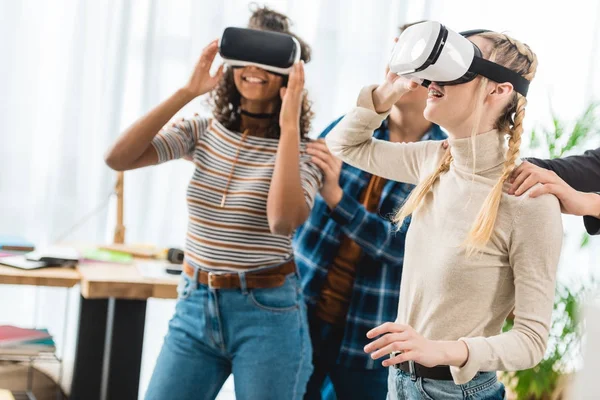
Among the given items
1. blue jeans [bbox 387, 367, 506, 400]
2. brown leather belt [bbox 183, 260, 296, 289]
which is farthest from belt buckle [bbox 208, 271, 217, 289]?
blue jeans [bbox 387, 367, 506, 400]

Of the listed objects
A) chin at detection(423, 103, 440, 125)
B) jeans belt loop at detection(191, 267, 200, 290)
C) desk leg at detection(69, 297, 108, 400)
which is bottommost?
desk leg at detection(69, 297, 108, 400)

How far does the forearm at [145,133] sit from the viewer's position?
179 cm

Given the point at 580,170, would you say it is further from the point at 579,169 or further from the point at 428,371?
the point at 428,371

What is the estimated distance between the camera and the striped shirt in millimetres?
1676

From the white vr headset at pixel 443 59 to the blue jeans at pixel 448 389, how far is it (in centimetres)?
44

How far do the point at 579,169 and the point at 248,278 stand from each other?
69cm

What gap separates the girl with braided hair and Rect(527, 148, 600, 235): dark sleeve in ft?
0.94

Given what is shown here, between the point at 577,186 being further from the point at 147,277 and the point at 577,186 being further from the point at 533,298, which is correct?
the point at 147,277

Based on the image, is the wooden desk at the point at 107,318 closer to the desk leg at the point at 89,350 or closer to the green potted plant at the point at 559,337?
the desk leg at the point at 89,350

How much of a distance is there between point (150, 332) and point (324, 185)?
1.62 m

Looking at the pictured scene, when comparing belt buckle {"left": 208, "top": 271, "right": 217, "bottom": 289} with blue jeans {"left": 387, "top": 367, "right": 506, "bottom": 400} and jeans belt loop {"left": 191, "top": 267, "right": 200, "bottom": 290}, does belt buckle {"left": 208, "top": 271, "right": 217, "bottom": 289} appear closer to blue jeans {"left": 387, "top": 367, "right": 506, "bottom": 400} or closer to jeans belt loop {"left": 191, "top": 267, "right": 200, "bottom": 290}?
jeans belt loop {"left": 191, "top": 267, "right": 200, "bottom": 290}

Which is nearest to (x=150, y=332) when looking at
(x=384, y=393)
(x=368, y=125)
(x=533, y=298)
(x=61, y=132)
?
(x=61, y=132)

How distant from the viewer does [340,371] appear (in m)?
1.89

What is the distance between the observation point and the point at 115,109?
9.63ft
